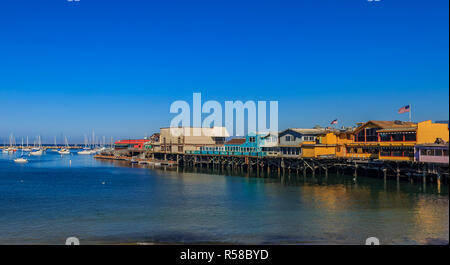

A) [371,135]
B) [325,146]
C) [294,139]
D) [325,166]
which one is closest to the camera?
[371,135]

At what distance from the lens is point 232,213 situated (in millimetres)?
31922

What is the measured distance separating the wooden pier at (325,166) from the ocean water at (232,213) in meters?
2.57

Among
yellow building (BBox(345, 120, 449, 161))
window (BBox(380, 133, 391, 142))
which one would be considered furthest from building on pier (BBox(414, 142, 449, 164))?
window (BBox(380, 133, 391, 142))

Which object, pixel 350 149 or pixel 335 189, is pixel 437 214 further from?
pixel 350 149

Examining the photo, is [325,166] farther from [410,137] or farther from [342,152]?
[410,137]

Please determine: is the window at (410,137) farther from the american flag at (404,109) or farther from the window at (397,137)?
the american flag at (404,109)

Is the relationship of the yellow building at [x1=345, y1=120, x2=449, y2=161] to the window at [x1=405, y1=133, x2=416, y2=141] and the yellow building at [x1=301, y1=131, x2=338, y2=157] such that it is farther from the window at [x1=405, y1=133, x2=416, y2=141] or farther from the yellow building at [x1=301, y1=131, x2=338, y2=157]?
the yellow building at [x1=301, y1=131, x2=338, y2=157]

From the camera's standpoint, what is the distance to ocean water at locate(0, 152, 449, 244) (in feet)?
80.0

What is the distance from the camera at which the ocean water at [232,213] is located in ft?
80.0

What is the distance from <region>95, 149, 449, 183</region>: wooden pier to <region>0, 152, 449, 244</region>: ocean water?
2569 millimetres

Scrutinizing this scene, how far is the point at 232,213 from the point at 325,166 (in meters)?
34.3

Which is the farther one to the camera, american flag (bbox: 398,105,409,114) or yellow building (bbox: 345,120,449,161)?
american flag (bbox: 398,105,409,114)

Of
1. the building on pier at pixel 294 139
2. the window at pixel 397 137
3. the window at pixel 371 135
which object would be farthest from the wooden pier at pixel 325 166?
the window at pixel 371 135

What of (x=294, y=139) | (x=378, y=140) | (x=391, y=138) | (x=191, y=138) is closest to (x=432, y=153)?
(x=391, y=138)
